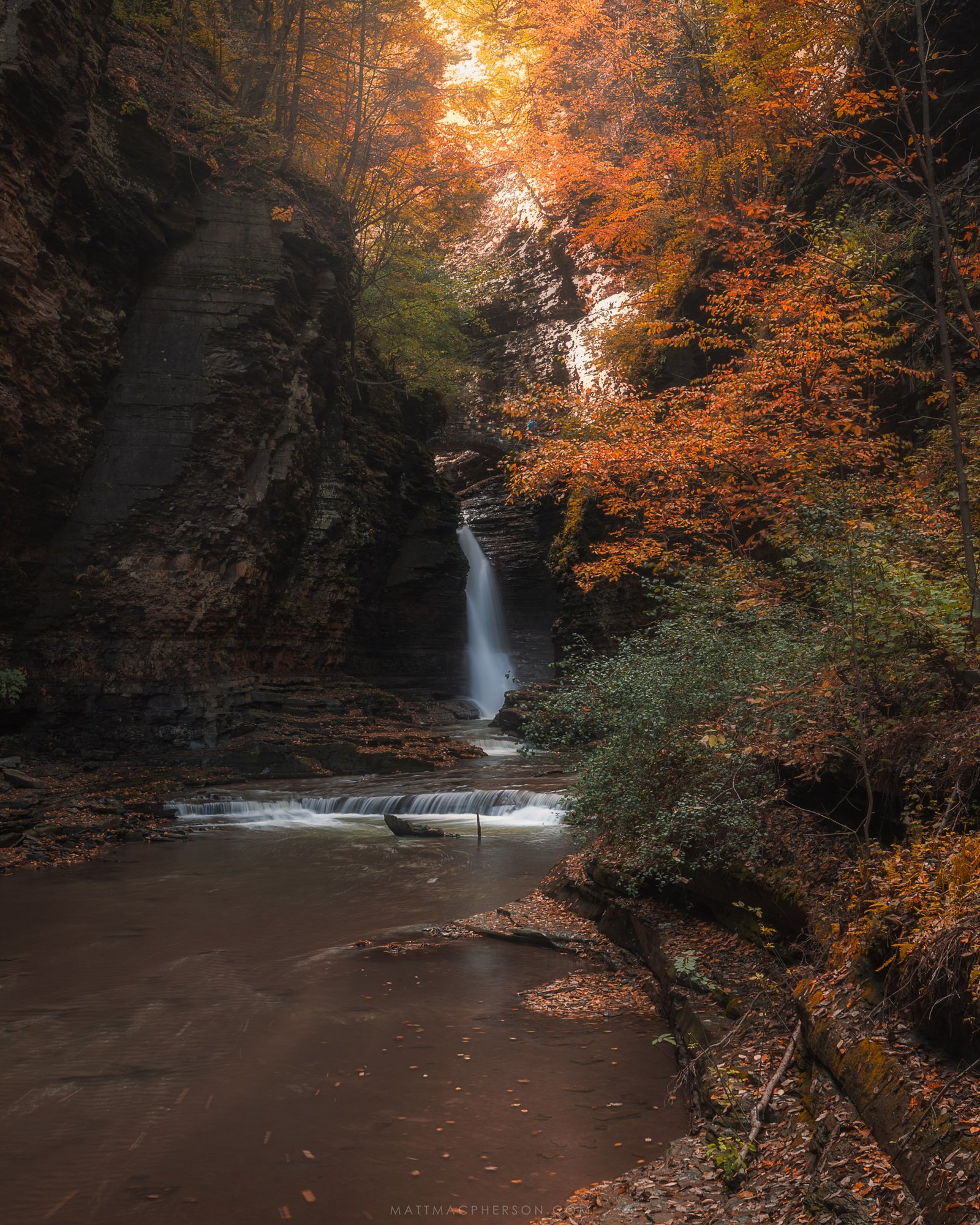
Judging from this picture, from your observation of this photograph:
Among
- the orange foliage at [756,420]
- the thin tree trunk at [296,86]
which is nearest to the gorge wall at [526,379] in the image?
the thin tree trunk at [296,86]

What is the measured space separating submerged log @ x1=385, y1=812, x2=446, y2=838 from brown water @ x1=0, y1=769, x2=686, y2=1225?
4162mm

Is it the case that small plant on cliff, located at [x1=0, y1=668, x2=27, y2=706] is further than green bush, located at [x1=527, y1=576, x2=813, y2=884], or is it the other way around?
small plant on cliff, located at [x1=0, y1=668, x2=27, y2=706]

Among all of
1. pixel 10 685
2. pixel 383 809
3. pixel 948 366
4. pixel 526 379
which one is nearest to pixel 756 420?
pixel 948 366

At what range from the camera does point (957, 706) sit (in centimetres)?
500

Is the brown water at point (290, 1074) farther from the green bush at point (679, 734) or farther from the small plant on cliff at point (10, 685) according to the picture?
the small plant on cliff at point (10, 685)

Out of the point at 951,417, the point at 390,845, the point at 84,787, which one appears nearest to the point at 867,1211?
the point at 951,417

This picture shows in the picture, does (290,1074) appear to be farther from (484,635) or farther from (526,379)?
(484,635)

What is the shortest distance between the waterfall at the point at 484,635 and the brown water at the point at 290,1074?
65.0ft

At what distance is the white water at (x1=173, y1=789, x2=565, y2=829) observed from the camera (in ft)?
48.9

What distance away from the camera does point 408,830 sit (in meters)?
13.5

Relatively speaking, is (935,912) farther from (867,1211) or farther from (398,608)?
(398,608)

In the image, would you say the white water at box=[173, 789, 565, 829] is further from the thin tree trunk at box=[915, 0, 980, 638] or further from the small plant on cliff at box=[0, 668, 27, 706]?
the thin tree trunk at box=[915, 0, 980, 638]

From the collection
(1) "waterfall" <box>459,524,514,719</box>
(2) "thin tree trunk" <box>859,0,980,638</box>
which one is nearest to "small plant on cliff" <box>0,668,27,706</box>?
(1) "waterfall" <box>459,524,514,719</box>

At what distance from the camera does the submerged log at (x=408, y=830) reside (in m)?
13.4
